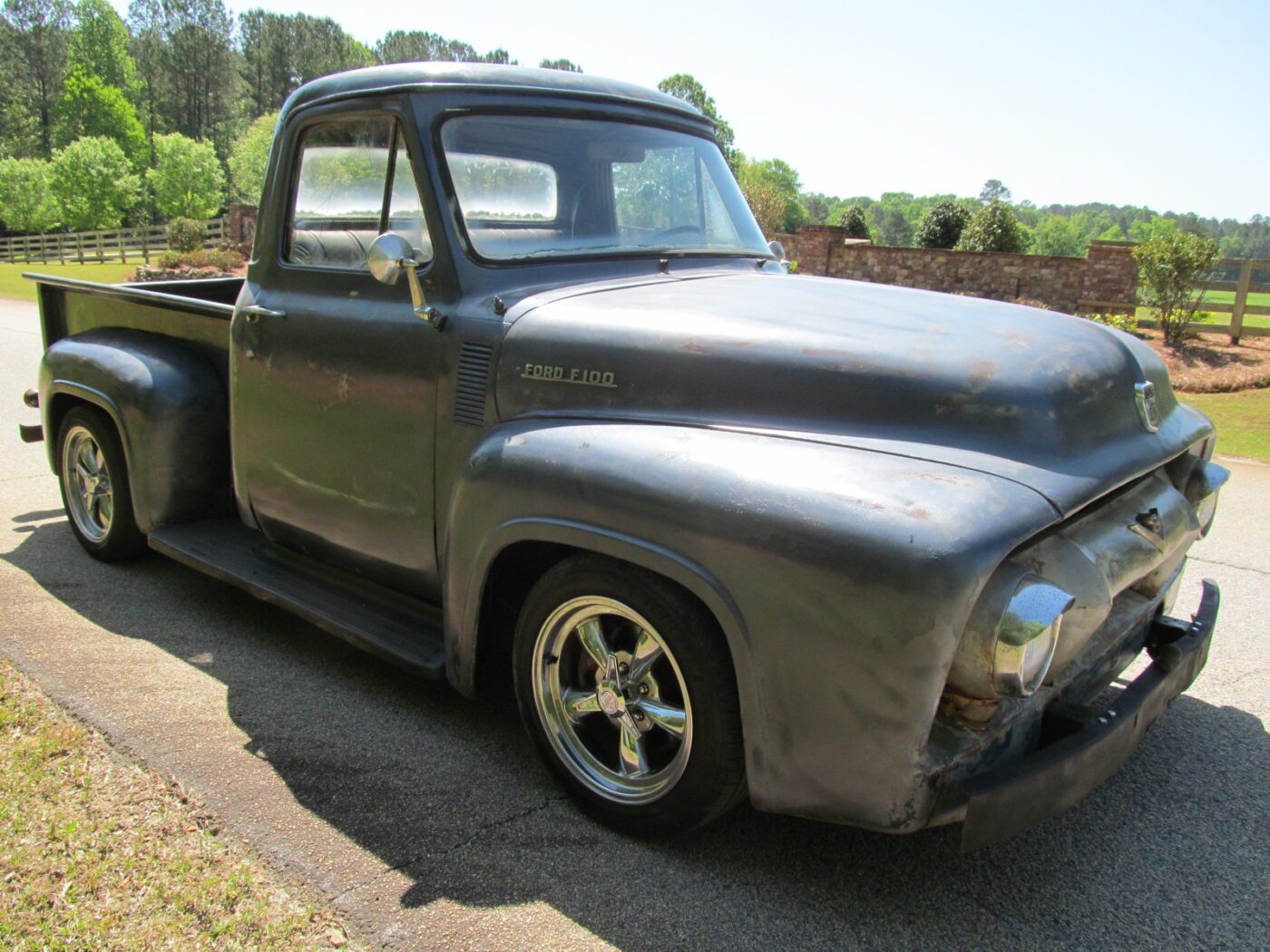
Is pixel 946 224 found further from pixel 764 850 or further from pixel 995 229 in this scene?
pixel 764 850

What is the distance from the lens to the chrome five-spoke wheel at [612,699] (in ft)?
8.47

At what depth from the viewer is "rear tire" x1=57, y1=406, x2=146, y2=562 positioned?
4508mm

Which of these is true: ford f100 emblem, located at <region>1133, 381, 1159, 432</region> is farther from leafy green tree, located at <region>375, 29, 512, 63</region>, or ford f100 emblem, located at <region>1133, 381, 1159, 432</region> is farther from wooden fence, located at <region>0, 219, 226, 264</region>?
leafy green tree, located at <region>375, 29, 512, 63</region>

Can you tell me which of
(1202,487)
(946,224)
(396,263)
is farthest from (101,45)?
(1202,487)

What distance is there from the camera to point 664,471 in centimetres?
243

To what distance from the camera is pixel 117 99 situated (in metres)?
80.8

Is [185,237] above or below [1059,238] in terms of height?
below

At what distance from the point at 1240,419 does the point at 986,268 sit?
1075 centimetres

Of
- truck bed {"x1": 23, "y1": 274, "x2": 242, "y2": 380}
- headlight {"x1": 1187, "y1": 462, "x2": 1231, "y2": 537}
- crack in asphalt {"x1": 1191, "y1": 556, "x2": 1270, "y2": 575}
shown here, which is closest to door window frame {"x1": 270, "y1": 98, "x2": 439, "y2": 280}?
truck bed {"x1": 23, "y1": 274, "x2": 242, "y2": 380}

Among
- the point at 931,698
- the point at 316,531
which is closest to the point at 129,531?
the point at 316,531

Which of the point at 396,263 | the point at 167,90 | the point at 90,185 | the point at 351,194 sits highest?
the point at 167,90

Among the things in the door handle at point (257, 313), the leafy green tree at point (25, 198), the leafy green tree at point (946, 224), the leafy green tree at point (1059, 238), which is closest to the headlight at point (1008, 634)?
the door handle at point (257, 313)

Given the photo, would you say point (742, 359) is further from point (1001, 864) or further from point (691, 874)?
point (1001, 864)

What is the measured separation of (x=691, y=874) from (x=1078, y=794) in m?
0.99
